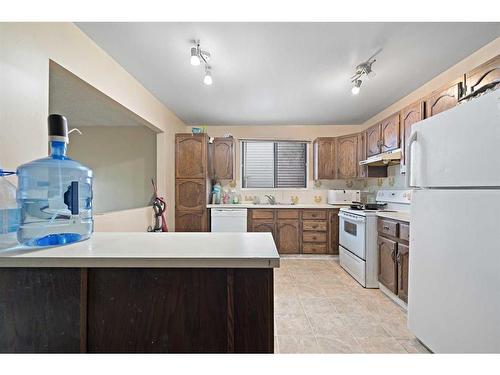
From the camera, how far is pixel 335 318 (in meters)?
2.12

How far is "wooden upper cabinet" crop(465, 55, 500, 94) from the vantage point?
168 centimetres

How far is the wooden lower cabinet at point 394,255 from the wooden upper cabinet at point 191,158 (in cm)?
270

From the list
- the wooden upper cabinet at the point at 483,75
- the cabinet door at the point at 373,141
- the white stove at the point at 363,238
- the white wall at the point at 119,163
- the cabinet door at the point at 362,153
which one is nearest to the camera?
the wooden upper cabinet at the point at 483,75

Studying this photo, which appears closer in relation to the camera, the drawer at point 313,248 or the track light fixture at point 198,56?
the track light fixture at point 198,56

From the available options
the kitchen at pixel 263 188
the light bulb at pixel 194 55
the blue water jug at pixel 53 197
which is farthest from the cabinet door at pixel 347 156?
the blue water jug at pixel 53 197

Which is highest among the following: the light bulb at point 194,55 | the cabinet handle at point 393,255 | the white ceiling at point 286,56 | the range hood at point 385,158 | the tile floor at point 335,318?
the white ceiling at point 286,56

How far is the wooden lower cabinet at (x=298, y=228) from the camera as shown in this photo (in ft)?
12.7

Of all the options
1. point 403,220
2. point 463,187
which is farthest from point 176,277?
point 403,220

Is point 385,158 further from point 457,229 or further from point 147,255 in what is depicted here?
point 147,255

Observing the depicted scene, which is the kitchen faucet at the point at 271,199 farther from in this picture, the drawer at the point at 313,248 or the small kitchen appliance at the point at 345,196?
the small kitchen appliance at the point at 345,196

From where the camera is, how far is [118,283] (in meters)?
0.81

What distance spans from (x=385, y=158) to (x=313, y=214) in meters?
1.39

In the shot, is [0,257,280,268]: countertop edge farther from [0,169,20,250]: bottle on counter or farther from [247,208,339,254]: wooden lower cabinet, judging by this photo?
[247,208,339,254]: wooden lower cabinet

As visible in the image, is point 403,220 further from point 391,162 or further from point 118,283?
point 118,283
